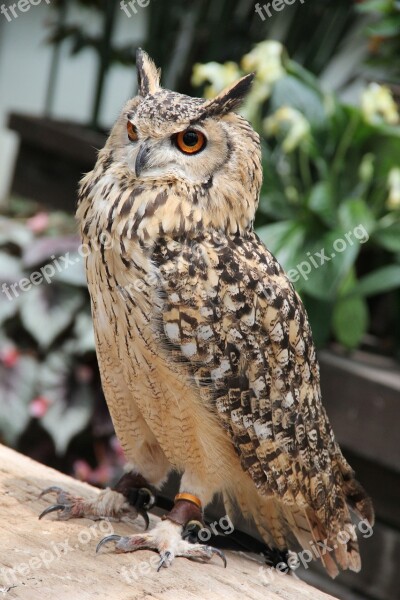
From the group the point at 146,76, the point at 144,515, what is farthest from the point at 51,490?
the point at 146,76

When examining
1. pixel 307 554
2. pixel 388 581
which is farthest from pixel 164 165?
pixel 388 581

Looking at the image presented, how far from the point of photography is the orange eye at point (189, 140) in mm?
2037

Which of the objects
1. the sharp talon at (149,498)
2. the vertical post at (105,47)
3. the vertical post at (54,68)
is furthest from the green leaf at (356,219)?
the vertical post at (54,68)

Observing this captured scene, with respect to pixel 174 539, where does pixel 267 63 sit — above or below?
above

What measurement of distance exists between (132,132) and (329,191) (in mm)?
2177

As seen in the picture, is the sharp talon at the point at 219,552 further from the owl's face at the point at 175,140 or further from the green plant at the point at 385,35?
the green plant at the point at 385,35

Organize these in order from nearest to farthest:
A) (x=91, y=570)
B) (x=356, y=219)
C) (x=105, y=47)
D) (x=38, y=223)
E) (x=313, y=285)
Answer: (x=91, y=570), (x=313, y=285), (x=356, y=219), (x=38, y=223), (x=105, y=47)

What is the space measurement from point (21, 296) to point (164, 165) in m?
2.38

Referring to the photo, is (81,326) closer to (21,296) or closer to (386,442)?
(21,296)

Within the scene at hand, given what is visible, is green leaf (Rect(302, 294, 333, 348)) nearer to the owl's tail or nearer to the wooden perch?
the owl's tail

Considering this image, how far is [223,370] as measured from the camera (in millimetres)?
2119

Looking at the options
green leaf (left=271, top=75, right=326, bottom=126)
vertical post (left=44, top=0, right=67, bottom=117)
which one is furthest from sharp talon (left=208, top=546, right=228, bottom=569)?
vertical post (left=44, top=0, right=67, bottom=117)

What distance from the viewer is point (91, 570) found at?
1.99 metres

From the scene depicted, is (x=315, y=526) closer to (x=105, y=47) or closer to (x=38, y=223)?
(x=38, y=223)
